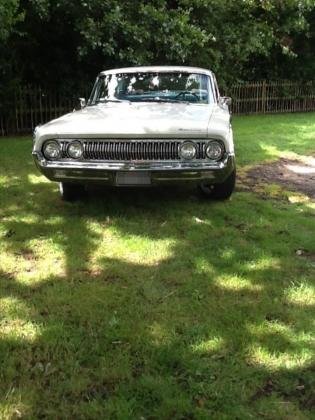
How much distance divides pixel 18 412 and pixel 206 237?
9.42 feet

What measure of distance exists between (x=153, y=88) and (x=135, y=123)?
1709mm

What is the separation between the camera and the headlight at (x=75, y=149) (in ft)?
18.2

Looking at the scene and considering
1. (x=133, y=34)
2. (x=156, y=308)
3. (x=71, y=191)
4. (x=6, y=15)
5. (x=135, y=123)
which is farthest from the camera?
(x=133, y=34)

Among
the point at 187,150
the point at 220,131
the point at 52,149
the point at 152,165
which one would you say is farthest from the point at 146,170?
the point at 52,149

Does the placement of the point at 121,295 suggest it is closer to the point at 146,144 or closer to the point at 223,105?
the point at 146,144

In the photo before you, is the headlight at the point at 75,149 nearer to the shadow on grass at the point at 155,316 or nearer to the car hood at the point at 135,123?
the car hood at the point at 135,123

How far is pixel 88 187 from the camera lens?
695 centimetres

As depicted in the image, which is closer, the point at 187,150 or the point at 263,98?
the point at 187,150

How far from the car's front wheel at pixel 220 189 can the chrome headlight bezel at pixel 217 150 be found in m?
0.78

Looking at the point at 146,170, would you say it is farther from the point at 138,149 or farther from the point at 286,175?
the point at 286,175

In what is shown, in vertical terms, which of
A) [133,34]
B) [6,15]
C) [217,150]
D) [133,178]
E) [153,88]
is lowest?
[133,178]

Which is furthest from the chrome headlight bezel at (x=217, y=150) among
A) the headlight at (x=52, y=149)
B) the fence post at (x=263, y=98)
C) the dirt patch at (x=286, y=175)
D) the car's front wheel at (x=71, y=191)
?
the fence post at (x=263, y=98)

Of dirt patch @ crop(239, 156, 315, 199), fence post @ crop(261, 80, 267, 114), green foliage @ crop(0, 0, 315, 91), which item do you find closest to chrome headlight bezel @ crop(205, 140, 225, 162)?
dirt patch @ crop(239, 156, 315, 199)

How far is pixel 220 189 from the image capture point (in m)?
6.40
